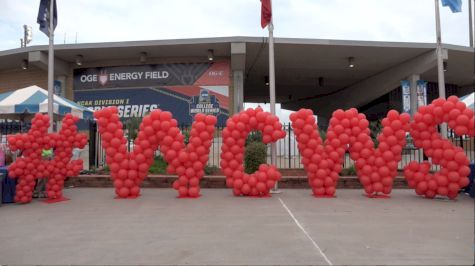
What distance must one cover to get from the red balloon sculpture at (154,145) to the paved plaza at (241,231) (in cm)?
→ 47

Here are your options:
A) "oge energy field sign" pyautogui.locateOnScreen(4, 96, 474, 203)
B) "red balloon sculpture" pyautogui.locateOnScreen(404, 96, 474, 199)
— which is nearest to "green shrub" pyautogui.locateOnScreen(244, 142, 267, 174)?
"oge energy field sign" pyautogui.locateOnScreen(4, 96, 474, 203)

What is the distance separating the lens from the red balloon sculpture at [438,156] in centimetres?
851

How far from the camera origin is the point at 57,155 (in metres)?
9.31

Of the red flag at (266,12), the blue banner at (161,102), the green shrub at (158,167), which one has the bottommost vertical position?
the green shrub at (158,167)

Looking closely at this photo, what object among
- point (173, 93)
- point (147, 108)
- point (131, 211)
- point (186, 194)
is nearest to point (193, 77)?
point (173, 93)

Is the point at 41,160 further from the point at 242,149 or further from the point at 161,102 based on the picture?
the point at 161,102

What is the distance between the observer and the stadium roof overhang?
1700 cm

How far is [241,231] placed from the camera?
6129 mm

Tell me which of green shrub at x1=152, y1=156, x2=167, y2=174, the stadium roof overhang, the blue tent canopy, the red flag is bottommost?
green shrub at x1=152, y1=156, x2=167, y2=174

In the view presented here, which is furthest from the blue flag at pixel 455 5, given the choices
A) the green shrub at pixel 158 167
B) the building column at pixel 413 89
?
the building column at pixel 413 89

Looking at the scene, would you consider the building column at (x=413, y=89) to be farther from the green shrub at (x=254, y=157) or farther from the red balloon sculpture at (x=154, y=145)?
the red balloon sculpture at (x=154, y=145)

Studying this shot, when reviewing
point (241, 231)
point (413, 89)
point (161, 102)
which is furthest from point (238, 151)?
point (413, 89)

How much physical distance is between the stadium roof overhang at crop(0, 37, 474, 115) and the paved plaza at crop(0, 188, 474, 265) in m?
9.01

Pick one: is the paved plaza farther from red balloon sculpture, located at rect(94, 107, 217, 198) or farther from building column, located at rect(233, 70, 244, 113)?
building column, located at rect(233, 70, 244, 113)
